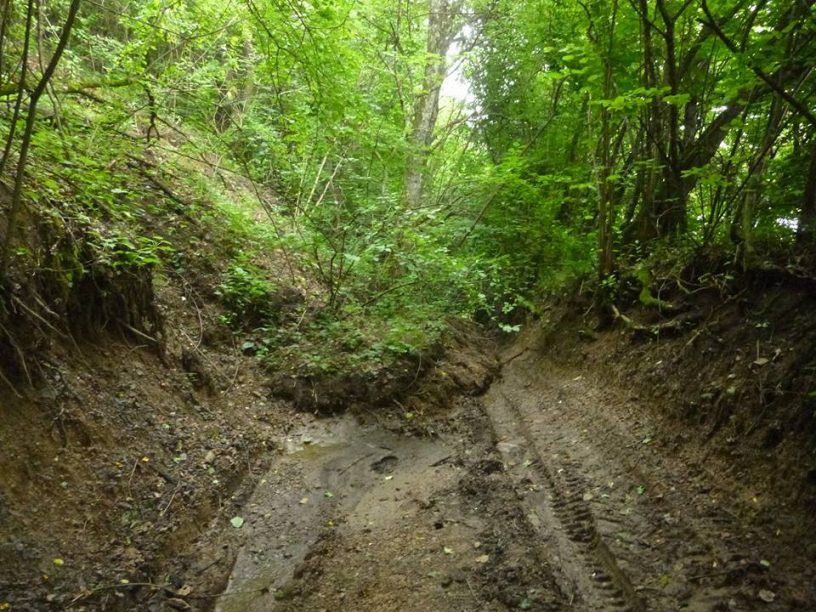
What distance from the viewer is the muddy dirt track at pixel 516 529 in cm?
329

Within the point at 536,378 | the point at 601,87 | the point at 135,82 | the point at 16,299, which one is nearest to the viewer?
the point at 16,299

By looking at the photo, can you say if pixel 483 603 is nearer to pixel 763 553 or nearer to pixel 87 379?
pixel 763 553

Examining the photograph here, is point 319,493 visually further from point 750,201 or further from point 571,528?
point 750,201

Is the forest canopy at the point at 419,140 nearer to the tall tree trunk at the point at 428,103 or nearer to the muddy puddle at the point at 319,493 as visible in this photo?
the tall tree trunk at the point at 428,103

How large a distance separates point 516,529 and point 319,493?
192cm

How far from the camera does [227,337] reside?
277 inches

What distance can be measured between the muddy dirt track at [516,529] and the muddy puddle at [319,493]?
2cm

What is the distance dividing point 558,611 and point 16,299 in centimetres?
421

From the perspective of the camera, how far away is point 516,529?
13.4 ft

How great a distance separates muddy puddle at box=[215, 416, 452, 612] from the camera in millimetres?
3777

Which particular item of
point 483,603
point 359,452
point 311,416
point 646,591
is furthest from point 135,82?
point 646,591

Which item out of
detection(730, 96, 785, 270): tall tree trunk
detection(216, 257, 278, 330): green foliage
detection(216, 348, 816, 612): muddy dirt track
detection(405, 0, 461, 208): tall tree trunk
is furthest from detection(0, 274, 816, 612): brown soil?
detection(405, 0, 461, 208): tall tree trunk

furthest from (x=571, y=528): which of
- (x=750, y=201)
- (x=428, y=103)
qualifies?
(x=428, y=103)

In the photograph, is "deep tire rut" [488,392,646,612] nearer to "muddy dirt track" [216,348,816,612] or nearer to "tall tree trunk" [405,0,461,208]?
"muddy dirt track" [216,348,816,612]
